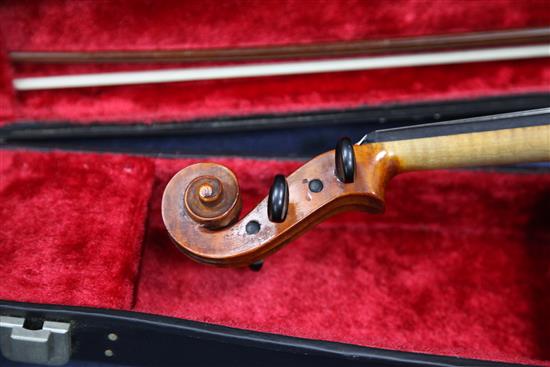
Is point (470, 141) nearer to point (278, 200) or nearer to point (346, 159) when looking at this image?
point (346, 159)

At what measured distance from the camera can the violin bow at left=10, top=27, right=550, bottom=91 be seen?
1.19 metres

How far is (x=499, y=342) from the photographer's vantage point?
1.11m

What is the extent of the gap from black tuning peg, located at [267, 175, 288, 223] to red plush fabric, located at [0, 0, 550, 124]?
1.35 ft

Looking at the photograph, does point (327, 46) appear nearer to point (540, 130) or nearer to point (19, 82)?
point (540, 130)

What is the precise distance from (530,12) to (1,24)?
100 centimetres

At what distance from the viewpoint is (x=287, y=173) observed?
116 cm

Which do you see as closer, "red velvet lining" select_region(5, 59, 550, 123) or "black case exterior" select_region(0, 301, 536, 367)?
"black case exterior" select_region(0, 301, 536, 367)

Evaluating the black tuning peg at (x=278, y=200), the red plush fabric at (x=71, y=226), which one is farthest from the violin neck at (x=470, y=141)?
the red plush fabric at (x=71, y=226)

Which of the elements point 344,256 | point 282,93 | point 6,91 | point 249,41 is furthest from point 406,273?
point 6,91

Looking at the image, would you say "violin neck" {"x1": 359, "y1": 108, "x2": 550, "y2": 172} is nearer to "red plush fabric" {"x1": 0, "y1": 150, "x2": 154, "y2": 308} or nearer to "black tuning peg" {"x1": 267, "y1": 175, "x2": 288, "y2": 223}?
"black tuning peg" {"x1": 267, "y1": 175, "x2": 288, "y2": 223}

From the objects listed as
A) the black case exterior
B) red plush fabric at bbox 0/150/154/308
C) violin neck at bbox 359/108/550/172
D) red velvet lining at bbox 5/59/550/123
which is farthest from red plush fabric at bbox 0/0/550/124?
the black case exterior

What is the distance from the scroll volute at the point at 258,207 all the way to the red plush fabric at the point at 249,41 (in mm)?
347

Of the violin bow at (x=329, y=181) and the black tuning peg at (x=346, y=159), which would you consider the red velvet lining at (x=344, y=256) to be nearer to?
the violin bow at (x=329, y=181)

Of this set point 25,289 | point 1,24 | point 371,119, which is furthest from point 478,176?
point 1,24
